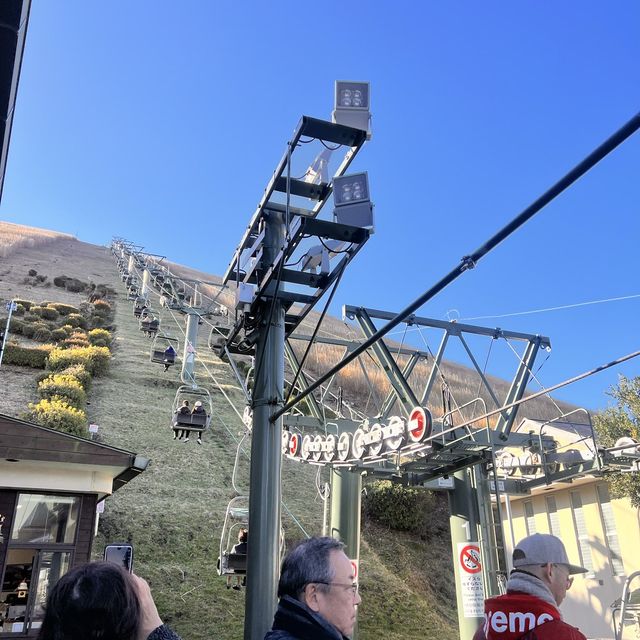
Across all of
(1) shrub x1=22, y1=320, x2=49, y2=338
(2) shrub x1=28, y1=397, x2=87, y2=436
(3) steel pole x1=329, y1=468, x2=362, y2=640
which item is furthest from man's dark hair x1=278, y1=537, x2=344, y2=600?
(1) shrub x1=22, y1=320, x2=49, y2=338

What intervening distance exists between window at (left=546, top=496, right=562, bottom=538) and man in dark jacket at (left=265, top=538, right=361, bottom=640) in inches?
610

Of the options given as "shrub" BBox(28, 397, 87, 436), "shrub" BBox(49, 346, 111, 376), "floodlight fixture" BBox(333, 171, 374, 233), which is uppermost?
"shrub" BBox(49, 346, 111, 376)

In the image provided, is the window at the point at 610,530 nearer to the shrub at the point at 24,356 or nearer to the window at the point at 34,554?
the window at the point at 34,554

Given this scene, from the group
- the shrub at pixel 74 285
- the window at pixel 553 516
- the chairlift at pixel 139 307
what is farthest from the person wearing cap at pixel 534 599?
the shrub at pixel 74 285

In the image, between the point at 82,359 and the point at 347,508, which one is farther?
the point at 82,359

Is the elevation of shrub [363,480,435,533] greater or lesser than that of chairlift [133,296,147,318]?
lesser

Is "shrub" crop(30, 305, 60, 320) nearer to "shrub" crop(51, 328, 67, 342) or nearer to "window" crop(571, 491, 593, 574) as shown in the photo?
"shrub" crop(51, 328, 67, 342)

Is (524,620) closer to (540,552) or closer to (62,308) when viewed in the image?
(540,552)

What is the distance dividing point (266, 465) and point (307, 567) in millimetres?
4356

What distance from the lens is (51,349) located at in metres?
26.6

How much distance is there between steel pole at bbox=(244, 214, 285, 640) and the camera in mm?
6203

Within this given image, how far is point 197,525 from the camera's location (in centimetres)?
1570

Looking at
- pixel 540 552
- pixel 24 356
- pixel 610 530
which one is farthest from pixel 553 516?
pixel 24 356

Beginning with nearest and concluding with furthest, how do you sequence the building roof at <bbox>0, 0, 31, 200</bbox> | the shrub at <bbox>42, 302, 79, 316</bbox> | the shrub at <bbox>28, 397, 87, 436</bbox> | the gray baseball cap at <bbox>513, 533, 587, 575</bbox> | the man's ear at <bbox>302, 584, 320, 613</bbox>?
the man's ear at <bbox>302, 584, 320, 613</bbox> → the gray baseball cap at <bbox>513, 533, 587, 575</bbox> → the building roof at <bbox>0, 0, 31, 200</bbox> → the shrub at <bbox>28, 397, 87, 436</bbox> → the shrub at <bbox>42, 302, 79, 316</bbox>
